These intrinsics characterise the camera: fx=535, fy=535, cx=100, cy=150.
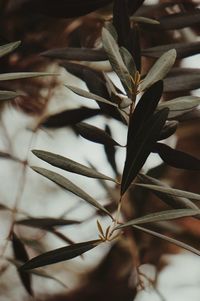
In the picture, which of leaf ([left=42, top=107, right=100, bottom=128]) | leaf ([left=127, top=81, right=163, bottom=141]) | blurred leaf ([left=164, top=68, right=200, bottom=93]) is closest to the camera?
leaf ([left=127, top=81, right=163, bottom=141])

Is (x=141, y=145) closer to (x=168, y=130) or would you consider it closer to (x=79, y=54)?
(x=168, y=130)

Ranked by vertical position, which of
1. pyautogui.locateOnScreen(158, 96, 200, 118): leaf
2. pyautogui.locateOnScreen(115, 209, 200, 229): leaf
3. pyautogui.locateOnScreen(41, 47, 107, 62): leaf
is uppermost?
pyautogui.locateOnScreen(158, 96, 200, 118): leaf

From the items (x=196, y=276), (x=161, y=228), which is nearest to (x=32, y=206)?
(x=196, y=276)

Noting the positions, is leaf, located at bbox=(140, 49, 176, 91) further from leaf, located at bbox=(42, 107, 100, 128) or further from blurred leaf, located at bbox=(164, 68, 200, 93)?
leaf, located at bbox=(42, 107, 100, 128)

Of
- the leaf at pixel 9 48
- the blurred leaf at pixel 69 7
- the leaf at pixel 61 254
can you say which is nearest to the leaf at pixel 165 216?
the leaf at pixel 61 254

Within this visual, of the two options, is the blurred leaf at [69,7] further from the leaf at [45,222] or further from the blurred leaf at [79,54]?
Answer: the leaf at [45,222]

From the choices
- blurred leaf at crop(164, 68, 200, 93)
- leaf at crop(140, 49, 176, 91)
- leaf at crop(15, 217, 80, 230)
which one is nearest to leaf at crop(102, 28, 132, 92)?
leaf at crop(140, 49, 176, 91)

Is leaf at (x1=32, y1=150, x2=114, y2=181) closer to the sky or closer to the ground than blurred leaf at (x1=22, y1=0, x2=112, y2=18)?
closer to the ground

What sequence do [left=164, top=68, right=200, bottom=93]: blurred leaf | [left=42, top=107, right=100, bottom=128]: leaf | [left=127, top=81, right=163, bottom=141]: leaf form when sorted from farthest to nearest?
[left=42, top=107, right=100, bottom=128]: leaf, [left=164, top=68, right=200, bottom=93]: blurred leaf, [left=127, top=81, right=163, bottom=141]: leaf
